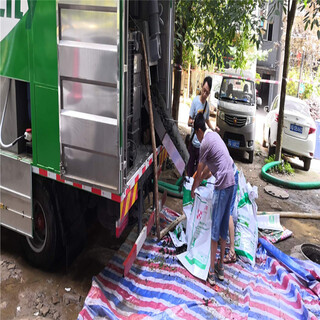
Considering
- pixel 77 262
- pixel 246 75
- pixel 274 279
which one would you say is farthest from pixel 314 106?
pixel 77 262

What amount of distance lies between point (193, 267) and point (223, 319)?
0.74 m

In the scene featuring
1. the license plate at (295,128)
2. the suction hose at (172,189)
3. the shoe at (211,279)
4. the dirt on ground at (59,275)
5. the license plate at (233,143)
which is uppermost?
the license plate at (295,128)

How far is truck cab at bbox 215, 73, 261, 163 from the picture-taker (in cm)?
844

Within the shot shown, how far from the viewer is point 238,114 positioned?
8484mm

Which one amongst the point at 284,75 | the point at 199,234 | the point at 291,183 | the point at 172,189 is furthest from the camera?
the point at 284,75

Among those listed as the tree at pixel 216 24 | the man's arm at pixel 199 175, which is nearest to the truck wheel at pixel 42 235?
the man's arm at pixel 199 175

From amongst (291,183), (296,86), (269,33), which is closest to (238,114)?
(291,183)

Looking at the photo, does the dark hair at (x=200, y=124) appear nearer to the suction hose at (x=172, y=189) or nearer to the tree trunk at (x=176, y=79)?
the suction hose at (x=172, y=189)

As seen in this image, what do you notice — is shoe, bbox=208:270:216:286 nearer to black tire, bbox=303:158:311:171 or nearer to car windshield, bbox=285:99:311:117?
black tire, bbox=303:158:311:171

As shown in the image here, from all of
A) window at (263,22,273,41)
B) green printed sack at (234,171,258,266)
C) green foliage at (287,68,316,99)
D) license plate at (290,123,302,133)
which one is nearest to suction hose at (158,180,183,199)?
green printed sack at (234,171,258,266)

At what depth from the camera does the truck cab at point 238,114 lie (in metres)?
8.44

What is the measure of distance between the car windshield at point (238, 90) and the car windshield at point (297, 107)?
2.82 feet

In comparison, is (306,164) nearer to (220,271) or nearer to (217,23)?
(217,23)

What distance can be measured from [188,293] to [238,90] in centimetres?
615
